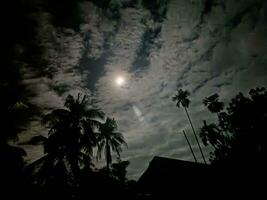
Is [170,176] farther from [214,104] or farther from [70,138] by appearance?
[214,104]

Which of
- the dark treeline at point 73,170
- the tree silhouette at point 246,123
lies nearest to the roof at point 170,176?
the dark treeline at point 73,170

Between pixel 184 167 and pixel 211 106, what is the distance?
1273 inches

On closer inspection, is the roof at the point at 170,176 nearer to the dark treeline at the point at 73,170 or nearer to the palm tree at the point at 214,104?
the dark treeline at the point at 73,170

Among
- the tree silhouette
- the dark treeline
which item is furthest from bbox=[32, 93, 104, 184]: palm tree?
the tree silhouette

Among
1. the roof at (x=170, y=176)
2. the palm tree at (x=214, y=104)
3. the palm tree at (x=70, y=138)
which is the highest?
the palm tree at (x=214, y=104)

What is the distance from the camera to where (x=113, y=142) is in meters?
26.6

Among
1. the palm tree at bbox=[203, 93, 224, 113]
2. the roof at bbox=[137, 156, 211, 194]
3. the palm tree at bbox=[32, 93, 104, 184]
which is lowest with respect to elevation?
the roof at bbox=[137, 156, 211, 194]

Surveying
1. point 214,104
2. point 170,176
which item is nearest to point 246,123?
point 214,104

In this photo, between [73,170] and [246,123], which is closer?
[73,170]

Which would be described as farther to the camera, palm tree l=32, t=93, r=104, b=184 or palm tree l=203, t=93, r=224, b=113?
palm tree l=203, t=93, r=224, b=113

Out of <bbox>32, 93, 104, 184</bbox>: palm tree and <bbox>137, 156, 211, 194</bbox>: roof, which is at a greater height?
<bbox>32, 93, 104, 184</bbox>: palm tree

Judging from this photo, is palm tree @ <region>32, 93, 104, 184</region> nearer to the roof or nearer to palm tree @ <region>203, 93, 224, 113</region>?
the roof

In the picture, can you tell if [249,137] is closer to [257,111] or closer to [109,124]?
[257,111]

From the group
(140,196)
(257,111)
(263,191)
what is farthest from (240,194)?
(257,111)
